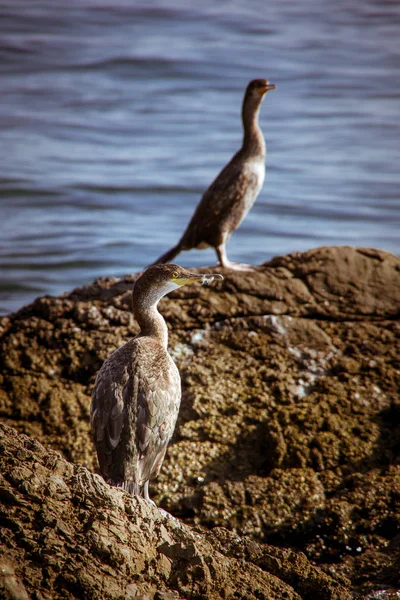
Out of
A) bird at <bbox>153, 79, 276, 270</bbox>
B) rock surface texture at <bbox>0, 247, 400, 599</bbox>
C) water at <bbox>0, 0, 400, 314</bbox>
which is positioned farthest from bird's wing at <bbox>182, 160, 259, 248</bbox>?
water at <bbox>0, 0, 400, 314</bbox>

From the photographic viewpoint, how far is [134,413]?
177 inches

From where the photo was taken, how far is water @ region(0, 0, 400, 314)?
1466 cm

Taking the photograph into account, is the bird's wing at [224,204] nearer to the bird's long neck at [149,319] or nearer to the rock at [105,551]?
the bird's long neck at [149,319]

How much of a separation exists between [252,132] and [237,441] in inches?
141

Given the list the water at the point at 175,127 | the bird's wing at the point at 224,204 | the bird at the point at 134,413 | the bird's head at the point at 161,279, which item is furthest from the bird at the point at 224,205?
the water at the point at 175,127

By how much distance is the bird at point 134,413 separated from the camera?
4445mm

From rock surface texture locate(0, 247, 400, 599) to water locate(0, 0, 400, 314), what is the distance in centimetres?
677

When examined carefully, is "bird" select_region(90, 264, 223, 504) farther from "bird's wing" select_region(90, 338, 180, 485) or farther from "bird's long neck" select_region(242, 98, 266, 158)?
"bird's long neck" select_region(242, 98, 266, 158)

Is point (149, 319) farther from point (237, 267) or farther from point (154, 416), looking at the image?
point (237, 267)

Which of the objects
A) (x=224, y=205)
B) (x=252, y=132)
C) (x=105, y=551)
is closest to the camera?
(x=105, y=551)

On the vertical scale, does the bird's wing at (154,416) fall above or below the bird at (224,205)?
below

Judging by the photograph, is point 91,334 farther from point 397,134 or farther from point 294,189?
point 397,134

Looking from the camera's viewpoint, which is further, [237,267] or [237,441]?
[237,267]

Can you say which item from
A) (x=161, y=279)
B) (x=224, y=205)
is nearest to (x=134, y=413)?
(x=161, y=279)
